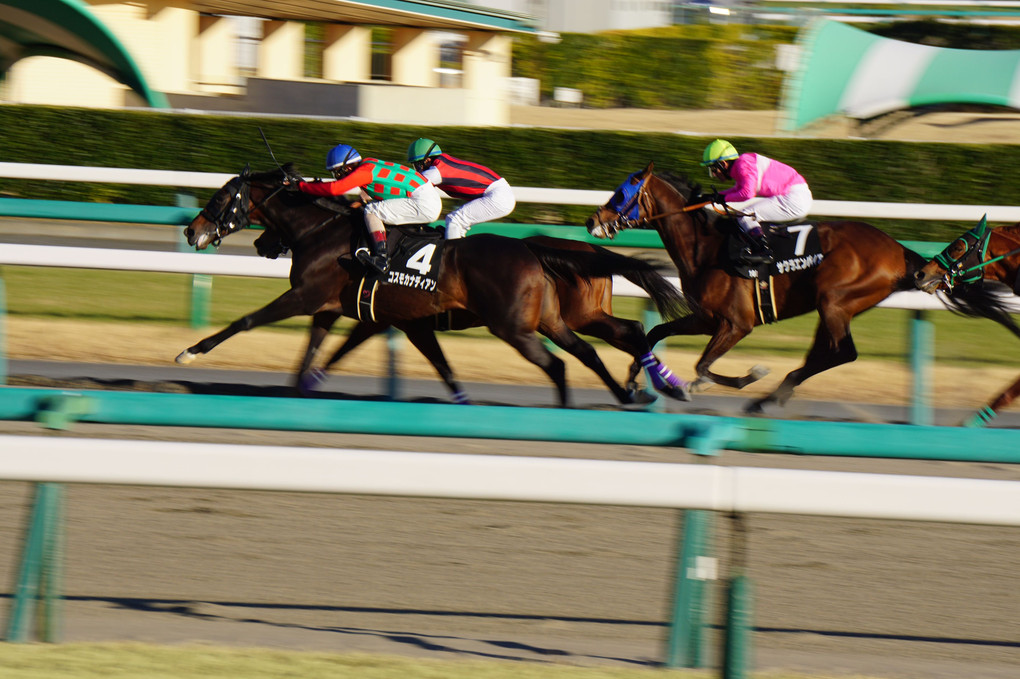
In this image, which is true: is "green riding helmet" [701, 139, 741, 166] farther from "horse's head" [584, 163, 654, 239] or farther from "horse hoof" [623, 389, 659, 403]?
"horse hoof" [623, 389, 659, 403]

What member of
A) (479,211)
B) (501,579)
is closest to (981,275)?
(479,211)

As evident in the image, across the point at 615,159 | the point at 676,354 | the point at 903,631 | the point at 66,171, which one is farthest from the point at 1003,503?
the point at 615,159

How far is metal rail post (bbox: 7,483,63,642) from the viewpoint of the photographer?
2.99 metres

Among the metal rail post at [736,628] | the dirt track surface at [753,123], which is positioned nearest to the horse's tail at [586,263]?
the metal rail post at [736,628]

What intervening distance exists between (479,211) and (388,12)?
724 inches

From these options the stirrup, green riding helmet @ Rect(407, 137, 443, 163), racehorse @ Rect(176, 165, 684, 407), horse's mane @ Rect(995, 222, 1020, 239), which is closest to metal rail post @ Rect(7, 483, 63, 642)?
racehorse @ Rect(176, 165, 684, 407)

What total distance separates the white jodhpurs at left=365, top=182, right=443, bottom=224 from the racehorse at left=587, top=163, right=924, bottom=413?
948 mm

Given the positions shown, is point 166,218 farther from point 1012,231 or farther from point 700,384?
point 1012,231

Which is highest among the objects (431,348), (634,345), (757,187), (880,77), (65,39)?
(880,77)

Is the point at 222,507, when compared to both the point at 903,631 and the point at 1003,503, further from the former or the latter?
the point at 1003,503

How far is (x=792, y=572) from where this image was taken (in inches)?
165

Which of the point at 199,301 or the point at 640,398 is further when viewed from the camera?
the point at 199,301

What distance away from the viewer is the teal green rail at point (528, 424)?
3232 millimetres

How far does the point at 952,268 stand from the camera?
6.91 meters
